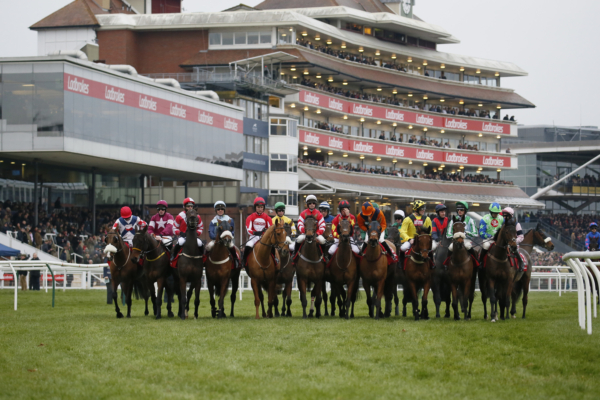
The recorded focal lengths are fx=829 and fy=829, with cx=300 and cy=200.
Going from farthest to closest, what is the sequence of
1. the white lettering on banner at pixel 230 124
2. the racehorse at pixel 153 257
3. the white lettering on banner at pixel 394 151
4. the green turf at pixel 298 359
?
the white lettering on banner at pixel 394 151 < the white lettering on banner at pixel 230 124 < the racehorse at pixel 153 257 < the green turf at pixel 298 359

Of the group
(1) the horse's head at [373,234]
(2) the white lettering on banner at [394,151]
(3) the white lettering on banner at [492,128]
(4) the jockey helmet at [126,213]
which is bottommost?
(1) the horse's head at [373,234]

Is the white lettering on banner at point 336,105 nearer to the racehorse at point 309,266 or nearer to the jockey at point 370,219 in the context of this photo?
the jockey at point 370,219

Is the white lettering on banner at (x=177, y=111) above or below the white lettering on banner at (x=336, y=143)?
above

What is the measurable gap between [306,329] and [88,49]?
174 ft

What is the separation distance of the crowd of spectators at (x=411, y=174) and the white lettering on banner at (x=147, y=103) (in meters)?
18.0

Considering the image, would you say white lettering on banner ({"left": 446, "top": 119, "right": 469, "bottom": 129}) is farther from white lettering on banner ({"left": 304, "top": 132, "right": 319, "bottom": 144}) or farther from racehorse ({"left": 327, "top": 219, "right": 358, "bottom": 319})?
racehorse ({"left": 327, "top": 219, "right": 358, "bottom": 319})

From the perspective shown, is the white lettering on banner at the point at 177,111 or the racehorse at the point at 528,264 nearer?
the racehorse at the point at 528,264

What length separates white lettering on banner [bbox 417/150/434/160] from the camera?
72650mm

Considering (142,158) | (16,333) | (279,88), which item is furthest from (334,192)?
(16,333)

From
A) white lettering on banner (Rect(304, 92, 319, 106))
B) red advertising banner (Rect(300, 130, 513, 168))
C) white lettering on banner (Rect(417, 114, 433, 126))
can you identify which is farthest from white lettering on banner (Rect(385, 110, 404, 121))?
Result: white lettering on banner (Rect(304, 92, 319, 106))

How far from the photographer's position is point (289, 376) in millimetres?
7820

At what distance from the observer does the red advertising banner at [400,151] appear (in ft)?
208

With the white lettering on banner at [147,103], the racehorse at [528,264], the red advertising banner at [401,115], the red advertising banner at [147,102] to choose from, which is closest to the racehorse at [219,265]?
the racehorse at [528,264]

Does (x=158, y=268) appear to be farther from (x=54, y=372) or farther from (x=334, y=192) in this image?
(x=334, y=192)
